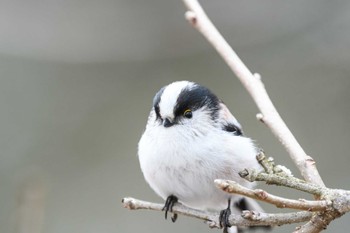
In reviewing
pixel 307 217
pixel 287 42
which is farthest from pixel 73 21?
pixel 307 217

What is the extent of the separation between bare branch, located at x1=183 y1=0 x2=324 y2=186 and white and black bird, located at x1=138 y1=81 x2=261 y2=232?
1.31ft

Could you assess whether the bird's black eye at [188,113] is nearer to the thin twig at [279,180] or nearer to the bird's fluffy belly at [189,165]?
the bird's fluffy belly at [189,165]

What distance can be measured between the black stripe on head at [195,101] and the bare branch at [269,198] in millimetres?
1233

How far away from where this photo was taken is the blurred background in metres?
5.53

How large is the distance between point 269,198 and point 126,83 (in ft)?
14.9

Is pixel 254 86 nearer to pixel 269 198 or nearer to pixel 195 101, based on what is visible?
pixel 195 101

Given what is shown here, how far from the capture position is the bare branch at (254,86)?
7.93 ft

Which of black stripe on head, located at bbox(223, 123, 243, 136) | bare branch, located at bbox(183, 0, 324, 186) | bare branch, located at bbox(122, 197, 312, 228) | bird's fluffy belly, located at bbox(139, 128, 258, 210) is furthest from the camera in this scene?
black stripe on head, located at bbox(223, 123, 243, 136)

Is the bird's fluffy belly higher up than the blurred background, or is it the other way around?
the blurred background

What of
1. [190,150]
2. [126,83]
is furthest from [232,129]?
[126,83]

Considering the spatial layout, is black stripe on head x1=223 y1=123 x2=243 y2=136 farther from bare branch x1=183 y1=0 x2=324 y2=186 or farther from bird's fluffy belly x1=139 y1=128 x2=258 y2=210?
bare branch x1=183 y1=0 x2=324 y2=186

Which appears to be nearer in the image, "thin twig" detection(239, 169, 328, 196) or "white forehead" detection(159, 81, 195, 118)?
"thin twig" detection(239, 169, 328, 196)

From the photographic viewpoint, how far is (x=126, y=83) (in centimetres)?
620

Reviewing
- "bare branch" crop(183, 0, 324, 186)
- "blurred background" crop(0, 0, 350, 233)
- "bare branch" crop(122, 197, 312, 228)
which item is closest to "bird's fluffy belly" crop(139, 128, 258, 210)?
"bare branch" crop(183, 0, 324, 186)
